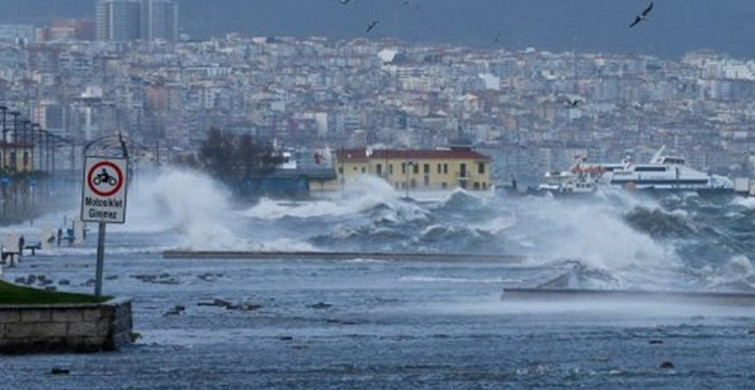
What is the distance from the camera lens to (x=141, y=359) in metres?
29.3

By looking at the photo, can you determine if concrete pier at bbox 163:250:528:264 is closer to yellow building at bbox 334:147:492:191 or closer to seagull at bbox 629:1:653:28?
seagull at bbox 629:1:653:28

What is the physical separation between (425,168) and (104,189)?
136076mm

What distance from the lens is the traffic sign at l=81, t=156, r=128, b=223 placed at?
1184 inches

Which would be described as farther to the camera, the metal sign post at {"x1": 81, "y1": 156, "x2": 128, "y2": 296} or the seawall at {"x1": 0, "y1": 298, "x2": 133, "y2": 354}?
the metal sign post at {"x1": 81, "y1": 156, "x2": 128, "y2": 296}

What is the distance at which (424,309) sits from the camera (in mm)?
40844

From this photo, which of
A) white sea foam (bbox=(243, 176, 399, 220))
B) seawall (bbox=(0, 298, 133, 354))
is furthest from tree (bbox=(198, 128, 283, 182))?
seawall (bbox=(0, 298, 133, 354))

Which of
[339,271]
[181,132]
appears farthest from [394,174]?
[339,271]

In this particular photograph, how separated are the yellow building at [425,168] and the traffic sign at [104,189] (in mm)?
130740

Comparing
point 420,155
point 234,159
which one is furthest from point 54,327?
point 420,155

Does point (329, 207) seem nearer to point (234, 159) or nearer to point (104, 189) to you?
point (234, 159)

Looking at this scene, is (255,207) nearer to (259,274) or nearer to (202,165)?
(202,165)

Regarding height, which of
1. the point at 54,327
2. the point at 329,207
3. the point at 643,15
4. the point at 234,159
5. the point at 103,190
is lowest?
the point at 329,207

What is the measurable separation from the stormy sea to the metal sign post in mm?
1491

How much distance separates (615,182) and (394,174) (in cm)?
1276
